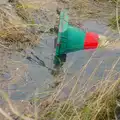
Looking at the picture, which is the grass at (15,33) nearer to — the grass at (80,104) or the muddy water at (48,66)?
the muddy water at (48,66)

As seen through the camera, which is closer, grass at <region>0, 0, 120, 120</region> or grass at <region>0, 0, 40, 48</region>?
grass at <region>0, 0, 120, 120</region>

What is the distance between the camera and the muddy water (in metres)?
3.92

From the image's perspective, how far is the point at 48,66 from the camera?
Result: 4480 millimetres

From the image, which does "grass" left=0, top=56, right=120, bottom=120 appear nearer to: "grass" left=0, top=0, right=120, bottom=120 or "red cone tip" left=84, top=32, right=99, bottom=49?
"grass" left=0, top=0, right=120, bottom=120

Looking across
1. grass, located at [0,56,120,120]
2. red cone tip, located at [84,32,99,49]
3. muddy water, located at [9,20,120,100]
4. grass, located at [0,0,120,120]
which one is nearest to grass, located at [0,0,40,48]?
muddy water, located at [9,20,120,100]

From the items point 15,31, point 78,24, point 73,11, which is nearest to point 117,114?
point 15,31

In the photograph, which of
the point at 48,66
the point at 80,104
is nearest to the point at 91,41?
the point at 48,66

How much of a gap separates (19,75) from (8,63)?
0.30 m

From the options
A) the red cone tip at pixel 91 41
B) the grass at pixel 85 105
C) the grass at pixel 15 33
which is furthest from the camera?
the grass at pixel 15 33

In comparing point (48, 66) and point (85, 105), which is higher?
point (85, 105)

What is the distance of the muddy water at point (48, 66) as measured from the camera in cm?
392

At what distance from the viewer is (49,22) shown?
566 cm

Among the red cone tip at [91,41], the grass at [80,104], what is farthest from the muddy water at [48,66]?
the grass at [80,104]

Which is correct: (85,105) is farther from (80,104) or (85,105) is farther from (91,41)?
(91,41)
